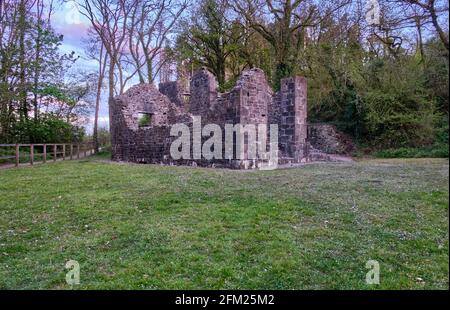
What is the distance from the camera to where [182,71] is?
26312 millimetres

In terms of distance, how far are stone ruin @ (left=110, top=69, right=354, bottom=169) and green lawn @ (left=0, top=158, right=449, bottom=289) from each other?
486cm

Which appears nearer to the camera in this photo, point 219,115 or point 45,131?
point 219,115

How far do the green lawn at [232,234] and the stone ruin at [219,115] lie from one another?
15.9 feet

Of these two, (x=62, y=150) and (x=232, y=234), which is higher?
(x=62, y=150)

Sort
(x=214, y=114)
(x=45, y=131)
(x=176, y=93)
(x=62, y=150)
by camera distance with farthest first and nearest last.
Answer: (x=176, y=93)
(x=45, y=131)
(x=62, y=150)
(x=214, y=114)

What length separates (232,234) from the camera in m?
4.57

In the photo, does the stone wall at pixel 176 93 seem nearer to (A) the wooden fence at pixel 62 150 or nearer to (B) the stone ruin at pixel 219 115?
(B) the stone ruin at pixel 219 115

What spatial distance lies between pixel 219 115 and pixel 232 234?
28.2 ft

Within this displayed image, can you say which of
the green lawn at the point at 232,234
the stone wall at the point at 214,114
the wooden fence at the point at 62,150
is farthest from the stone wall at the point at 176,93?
the green lawn at the point at 232,234

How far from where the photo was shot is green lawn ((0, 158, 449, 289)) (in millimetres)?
3398

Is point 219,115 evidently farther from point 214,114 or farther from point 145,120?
point 145,120

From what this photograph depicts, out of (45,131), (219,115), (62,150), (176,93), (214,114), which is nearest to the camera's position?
(219,115)

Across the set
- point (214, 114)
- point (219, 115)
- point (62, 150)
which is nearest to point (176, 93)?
point (62, 150)

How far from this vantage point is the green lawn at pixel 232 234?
11.1ft
